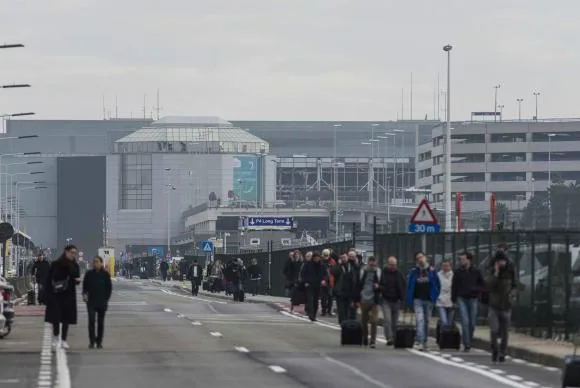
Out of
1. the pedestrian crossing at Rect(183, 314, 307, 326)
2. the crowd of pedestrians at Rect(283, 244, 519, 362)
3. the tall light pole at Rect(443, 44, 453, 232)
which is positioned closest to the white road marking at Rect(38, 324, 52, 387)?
the crowd of pedestrians at Rect(283, 244, 519, 362)

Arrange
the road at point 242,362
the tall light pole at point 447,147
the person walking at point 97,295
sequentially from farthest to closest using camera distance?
the tall light pole at point 447,147 < the person walking at point 97,295 < the road at point 242,362

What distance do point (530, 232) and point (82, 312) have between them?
20.6 meters

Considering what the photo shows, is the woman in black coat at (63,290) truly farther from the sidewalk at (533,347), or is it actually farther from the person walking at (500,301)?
the sidewalk at (533,347)

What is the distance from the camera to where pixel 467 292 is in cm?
3422

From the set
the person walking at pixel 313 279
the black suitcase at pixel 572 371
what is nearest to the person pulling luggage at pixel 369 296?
the person walking at pixel 313 279

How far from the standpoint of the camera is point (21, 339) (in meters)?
37.9

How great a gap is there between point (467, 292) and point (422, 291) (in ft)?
4.33

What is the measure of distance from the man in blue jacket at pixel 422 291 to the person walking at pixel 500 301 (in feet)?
9.66

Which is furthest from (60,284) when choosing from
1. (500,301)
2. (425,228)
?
(425,228)

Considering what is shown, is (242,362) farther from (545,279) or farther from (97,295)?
(545,279)

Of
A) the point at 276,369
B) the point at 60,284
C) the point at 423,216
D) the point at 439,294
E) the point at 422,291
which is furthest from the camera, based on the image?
the point at 423,216

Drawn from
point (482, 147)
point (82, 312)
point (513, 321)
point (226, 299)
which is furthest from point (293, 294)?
point (482, 147)

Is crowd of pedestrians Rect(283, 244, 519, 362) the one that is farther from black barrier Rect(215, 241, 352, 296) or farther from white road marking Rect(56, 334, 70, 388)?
black barrier Rect(215, 241, 352, 296)

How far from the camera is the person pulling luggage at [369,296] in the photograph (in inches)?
1398
